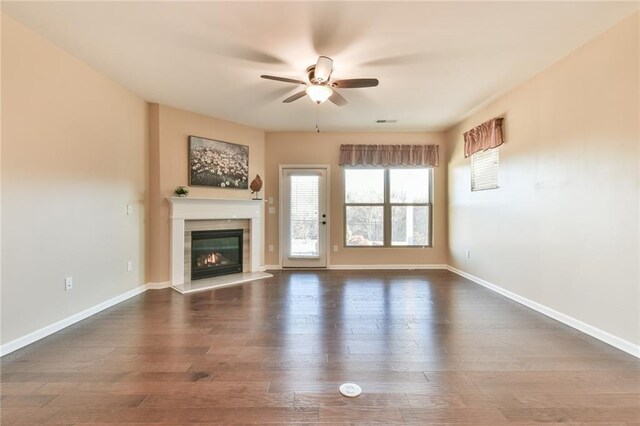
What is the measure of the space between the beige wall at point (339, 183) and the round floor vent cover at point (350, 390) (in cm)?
345

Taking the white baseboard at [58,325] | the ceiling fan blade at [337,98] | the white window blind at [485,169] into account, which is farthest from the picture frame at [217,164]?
the white window blind at [485,169]

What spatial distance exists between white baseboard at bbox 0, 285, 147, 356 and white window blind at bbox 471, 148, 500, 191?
17.1 ft

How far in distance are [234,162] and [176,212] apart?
1.29m

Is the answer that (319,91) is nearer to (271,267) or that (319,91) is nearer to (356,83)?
(356,83)

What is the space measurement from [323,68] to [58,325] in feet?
11.5

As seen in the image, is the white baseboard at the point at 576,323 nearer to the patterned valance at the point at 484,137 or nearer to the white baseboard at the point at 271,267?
the patterned valance at the point at 484,137

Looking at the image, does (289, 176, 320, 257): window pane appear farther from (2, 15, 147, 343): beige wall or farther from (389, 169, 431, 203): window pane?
(2, 15, 147, 343): beige wall

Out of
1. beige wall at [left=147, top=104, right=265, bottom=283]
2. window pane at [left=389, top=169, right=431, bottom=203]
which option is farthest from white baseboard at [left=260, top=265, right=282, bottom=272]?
window pane at [left=389, top=169, right=431, bottom=203]

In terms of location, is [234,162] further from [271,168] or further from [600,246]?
[600,246]

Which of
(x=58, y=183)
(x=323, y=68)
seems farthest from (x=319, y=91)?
(x=58, y=183)

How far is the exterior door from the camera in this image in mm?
5156

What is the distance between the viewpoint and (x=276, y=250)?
17.0 feet

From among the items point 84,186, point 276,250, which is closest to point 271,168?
point 276,250

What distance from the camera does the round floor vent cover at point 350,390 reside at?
1.65 m
